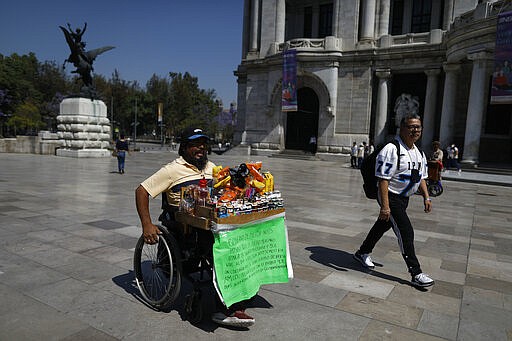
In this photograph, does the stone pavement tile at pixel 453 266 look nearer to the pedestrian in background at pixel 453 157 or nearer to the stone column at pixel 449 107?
the pedestrian in background at pixel 453 157

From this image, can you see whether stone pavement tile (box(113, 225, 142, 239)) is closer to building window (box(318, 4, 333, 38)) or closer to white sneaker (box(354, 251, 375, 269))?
white sneaker (box(354, 251, 375, 269))

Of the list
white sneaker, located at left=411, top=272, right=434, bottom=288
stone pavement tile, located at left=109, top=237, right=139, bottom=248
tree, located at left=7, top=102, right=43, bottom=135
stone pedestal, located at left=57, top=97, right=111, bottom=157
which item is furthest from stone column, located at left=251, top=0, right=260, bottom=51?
tree, located at left=7, top=102, right=43, bottom=135

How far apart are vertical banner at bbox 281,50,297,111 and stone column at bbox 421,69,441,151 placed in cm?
933

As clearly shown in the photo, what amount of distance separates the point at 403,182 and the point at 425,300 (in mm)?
1293

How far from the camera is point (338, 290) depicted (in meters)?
4.22

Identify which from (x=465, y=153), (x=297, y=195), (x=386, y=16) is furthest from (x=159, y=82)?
(x=297, y=195)

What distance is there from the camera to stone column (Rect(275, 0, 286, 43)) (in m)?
32.4

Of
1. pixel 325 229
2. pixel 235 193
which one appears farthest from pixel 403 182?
pixel 325 229

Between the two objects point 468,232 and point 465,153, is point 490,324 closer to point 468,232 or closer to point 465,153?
point 468,232

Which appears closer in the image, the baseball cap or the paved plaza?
the paved plaza

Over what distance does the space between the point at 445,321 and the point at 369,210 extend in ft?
19.8

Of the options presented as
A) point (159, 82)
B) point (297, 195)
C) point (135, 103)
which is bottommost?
point (297, 195)

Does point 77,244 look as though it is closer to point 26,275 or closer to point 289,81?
point 26,275

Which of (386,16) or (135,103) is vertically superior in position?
(386,16)
